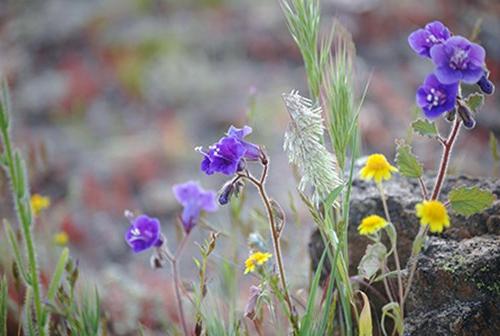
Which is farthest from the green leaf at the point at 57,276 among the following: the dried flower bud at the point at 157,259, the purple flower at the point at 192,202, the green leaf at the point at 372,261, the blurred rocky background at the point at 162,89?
the blurred rocky background at the point at 162,89

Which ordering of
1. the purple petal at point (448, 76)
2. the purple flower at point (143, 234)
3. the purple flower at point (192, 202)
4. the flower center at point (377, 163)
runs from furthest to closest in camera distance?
the purple flower at point (192, 202) → the purple flower at point (143, 234) → the flower center at point (377, 163) → the purple petal at point (448, 76)

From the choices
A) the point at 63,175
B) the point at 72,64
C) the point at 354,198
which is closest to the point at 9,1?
the point at 72,64

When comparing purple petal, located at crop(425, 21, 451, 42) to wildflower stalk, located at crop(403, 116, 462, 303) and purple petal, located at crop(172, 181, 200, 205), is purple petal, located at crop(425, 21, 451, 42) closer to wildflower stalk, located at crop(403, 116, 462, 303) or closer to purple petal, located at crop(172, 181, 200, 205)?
wildflower stalk, located at crop(403, 116, 462, 303)

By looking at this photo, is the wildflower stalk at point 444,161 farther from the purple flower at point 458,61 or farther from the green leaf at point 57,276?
the green leaf at point 57,276

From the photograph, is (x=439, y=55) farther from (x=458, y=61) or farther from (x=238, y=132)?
(x=238, y=132)

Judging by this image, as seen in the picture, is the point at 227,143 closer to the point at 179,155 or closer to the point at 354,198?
the point at 354,198

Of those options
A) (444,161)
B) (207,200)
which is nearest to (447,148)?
(444,161)
